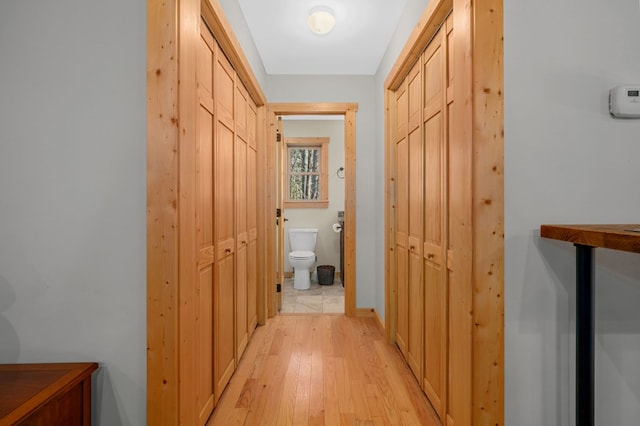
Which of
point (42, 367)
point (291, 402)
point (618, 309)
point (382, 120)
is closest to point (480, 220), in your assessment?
point (618, 309)

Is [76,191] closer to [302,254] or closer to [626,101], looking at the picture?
[626,101]

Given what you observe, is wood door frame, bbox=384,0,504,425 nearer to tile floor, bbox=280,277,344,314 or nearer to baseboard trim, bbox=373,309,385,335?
baseboard trim, bbox=373,309,385,335

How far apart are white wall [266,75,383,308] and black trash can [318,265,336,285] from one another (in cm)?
133

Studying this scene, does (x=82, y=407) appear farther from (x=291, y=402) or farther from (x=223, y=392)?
(x=291, y=402)

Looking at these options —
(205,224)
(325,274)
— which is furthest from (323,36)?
(325,274)

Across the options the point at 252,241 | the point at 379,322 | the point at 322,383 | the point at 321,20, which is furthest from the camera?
the point at 379,322

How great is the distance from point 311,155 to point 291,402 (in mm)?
3859

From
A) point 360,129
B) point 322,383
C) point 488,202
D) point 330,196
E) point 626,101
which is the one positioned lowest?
point 322,383

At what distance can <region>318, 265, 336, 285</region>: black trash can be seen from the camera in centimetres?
468

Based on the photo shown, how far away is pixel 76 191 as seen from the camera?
4.19ft

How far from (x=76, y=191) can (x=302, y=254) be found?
3314mm

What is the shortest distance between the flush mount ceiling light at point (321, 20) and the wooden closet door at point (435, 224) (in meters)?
0.78

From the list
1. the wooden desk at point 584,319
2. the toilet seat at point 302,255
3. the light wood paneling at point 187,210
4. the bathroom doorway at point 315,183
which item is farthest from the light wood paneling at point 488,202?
the bathroom doorway at point 315,183

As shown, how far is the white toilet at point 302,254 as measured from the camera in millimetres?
4410
